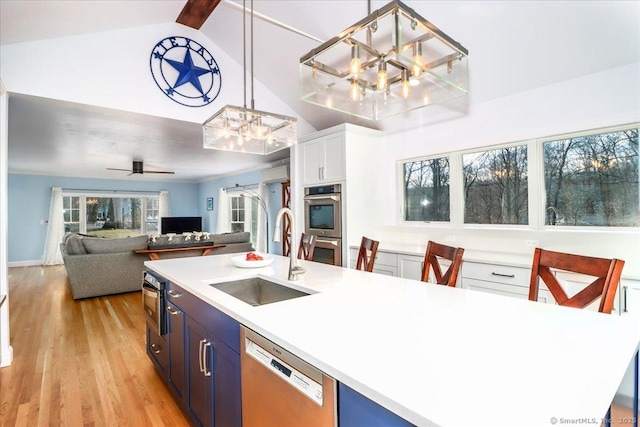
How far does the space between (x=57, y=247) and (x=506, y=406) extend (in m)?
9.75

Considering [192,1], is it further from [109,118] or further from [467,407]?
[467,407]

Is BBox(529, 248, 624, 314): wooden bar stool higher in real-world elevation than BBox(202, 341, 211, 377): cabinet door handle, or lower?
higher

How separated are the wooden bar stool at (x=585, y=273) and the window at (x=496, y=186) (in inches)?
66.9

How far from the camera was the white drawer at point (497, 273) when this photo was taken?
88.7 inches

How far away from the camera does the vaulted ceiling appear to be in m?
2.14

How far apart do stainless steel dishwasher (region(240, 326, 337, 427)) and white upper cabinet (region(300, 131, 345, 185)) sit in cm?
274

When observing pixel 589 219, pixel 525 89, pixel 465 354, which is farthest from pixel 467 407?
pixel 525 89

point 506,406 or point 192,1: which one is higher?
point 192,1

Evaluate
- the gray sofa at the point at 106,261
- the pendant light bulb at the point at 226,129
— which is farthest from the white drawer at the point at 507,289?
the gray sofa at the point at 106,261

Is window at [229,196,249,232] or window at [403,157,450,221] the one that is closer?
window at [403,157,450,221]

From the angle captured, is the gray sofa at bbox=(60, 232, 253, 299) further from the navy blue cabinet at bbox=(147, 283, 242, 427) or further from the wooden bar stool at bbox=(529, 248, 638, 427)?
the wooden bar stool at bbox=(529, 248, 638, 427)

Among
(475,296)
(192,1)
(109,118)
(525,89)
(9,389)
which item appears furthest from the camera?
(109,118)

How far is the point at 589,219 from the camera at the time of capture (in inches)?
101

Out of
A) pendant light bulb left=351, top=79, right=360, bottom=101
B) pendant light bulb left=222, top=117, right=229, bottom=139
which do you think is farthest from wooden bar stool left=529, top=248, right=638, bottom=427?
pendant light bulb left=222, top=117, right=229, bottom=139
